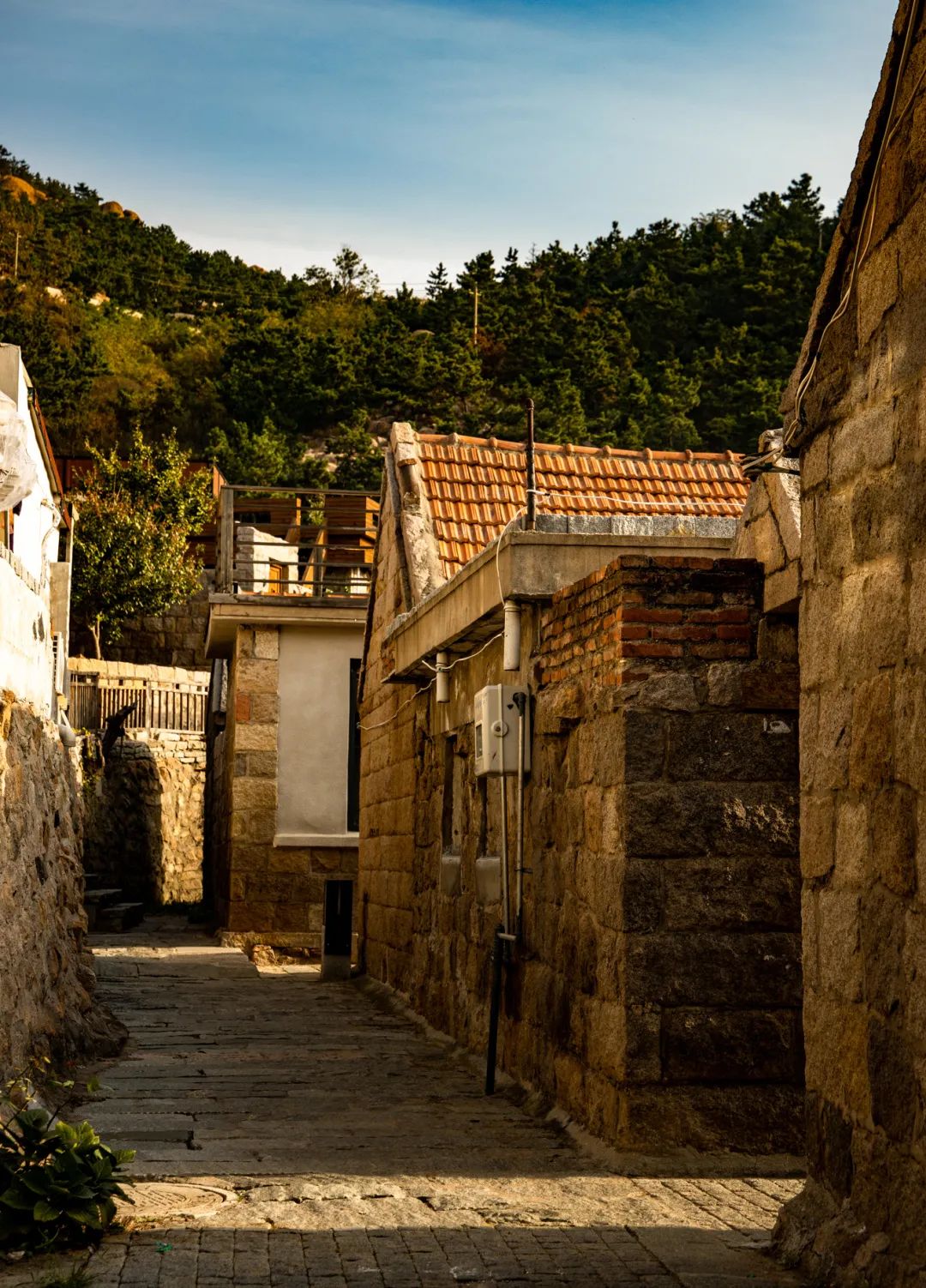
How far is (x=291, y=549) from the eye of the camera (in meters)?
26.8

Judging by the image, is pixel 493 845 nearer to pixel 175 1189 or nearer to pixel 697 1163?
pixel 697 1163

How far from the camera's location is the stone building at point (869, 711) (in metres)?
3.57

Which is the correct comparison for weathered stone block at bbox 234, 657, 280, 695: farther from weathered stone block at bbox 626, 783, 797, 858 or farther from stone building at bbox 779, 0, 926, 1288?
stone building at bbox 779, 0, 926, 1288

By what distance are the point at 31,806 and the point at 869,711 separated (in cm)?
495

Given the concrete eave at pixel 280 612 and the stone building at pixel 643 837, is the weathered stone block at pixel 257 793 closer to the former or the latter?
the concrete eave at pixel 280 612

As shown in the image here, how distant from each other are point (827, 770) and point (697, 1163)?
2059 mm

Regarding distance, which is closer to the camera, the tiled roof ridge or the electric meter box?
the electric meter box

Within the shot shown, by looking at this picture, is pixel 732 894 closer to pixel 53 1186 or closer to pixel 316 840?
pixel 53 1186

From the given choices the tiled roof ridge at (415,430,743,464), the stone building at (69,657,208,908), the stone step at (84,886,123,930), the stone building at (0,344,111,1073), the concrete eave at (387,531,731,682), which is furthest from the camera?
the stone building at (69,657,208,908)

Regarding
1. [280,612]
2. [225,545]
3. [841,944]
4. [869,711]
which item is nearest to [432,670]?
[841,944]

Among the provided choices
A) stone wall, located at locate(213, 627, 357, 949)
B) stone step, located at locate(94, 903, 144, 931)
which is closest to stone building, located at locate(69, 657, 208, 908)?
stone step, located at locate(94, 903, 144, 931)

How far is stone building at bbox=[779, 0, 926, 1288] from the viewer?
11.7 feet

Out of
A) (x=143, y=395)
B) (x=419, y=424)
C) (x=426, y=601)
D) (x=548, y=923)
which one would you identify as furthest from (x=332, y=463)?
(x=548, y=923)

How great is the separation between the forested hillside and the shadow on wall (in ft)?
53.0
